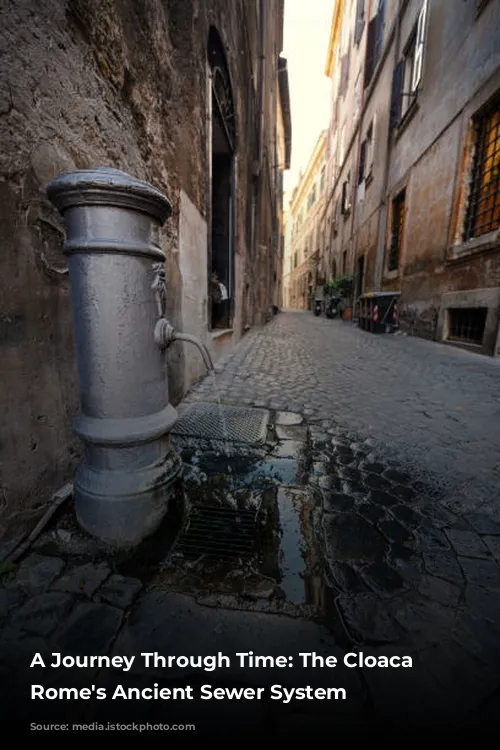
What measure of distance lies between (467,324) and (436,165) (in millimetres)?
3733

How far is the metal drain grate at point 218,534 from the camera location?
1.33 m

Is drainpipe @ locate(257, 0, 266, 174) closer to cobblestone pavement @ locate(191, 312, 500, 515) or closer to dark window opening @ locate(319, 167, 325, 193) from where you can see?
cobblestone pavement @ locate(191, 312, 500, 515)

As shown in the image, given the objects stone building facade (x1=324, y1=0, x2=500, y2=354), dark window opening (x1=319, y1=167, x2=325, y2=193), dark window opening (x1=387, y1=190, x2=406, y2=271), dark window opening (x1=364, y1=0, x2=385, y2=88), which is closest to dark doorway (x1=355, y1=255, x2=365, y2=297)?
stone building facade (x1=324, y1=0, x2=500, y2=354)

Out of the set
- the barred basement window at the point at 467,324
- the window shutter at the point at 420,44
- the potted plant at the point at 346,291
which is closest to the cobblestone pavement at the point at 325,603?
the barred basement window at the point at 467,324

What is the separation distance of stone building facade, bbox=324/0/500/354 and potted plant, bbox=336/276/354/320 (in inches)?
106

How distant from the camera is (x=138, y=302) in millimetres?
1274

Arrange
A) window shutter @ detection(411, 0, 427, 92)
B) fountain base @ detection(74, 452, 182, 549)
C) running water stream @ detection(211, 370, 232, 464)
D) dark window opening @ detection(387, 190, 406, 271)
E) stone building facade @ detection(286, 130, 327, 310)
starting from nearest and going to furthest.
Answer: fountain base @ detection(74, 452, 182, 549) < running water stream @ detection(211, 370, 232, 464) < window shutter @ detection(411, 0, 427, 92) < dark window opening @ detection(387, 190, 406, 271) < stone building facade @ detection(286, 130, 327, 310)

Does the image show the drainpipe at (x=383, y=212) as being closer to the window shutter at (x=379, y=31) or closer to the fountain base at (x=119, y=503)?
the window shutter at (x=379, y=31)

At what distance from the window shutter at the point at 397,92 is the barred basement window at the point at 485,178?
434 centimetres

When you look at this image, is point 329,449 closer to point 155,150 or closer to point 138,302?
point 138,302

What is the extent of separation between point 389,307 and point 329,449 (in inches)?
321

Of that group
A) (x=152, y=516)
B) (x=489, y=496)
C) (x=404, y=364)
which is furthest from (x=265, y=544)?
(x=404, y=364)

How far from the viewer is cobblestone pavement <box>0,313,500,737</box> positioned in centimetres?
83

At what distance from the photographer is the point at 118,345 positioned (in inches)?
49.6
